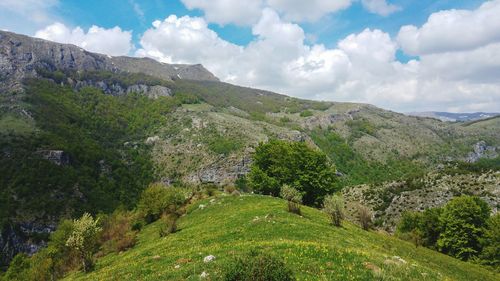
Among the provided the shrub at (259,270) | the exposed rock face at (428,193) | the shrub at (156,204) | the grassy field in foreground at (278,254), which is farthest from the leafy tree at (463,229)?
the shrub at (259,270)

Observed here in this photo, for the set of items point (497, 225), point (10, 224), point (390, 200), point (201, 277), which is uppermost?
point (201, 277)

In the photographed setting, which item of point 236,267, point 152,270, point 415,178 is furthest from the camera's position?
point 415,178

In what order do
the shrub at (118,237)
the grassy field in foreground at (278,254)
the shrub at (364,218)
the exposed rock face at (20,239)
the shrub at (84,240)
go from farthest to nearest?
1. the exposed rock face at (20,239)
2. the shrub at (364,218)
3. the shrub at (118,237)
4. the shrub at (84,240)
5. the grassy field in foreground at (278,254)

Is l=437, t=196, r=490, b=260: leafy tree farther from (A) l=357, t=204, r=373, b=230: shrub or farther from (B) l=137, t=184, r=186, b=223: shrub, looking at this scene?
(B) l=137, t=184, r=186, b=223: shrub

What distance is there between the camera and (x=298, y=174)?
77375 millimetres

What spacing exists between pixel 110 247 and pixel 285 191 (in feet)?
89.6

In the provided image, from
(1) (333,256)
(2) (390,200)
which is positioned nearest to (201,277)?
(1) (333,256)

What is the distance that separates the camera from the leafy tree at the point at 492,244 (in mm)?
62750

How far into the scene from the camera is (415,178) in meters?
186

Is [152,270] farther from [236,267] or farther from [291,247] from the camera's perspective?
[236,267]

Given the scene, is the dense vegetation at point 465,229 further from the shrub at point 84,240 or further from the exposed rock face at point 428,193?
the exposed rock face at point 428,193

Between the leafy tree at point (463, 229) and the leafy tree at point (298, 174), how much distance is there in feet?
87.1

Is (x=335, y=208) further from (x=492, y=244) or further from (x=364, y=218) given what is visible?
(x=492, y=244)

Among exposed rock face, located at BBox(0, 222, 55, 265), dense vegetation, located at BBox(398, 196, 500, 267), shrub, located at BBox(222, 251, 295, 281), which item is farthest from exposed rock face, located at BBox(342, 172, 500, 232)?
exposed rock face, located at BBox(0, 222, 55, 265)
